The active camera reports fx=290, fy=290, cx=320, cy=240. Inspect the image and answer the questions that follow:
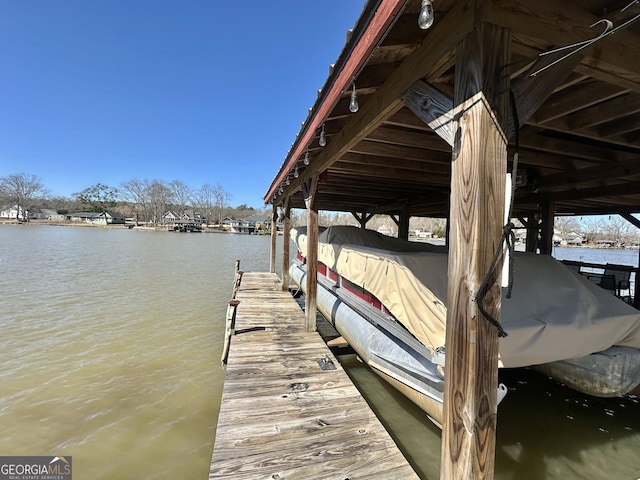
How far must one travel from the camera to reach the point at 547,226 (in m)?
5.58

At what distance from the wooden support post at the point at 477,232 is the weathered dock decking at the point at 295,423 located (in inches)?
38.5

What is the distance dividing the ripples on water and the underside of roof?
3474mm

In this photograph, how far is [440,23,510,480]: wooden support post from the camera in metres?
1.23

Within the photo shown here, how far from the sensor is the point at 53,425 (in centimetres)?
324

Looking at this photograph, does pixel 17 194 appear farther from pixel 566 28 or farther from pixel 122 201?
pixel 566 28

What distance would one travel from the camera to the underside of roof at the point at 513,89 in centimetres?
130

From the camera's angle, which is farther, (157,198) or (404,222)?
(157,198)

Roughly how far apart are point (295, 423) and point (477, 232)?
215 centimetres

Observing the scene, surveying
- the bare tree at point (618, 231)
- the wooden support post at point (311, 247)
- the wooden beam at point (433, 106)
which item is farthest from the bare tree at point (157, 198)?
the bare tree at point (618, 231)

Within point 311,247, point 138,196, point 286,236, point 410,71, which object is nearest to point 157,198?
point 138,196

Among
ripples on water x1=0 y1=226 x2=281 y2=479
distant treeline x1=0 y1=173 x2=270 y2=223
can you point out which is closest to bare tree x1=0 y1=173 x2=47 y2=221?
distant treeline x1=0 y1=173 x2=270 y2=223

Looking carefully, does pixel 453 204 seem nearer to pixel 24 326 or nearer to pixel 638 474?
pixel 638 474

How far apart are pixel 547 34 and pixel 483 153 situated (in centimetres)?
65

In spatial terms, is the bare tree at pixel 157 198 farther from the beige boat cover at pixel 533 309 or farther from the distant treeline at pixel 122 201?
the beige boat cover at pixel 533 309
